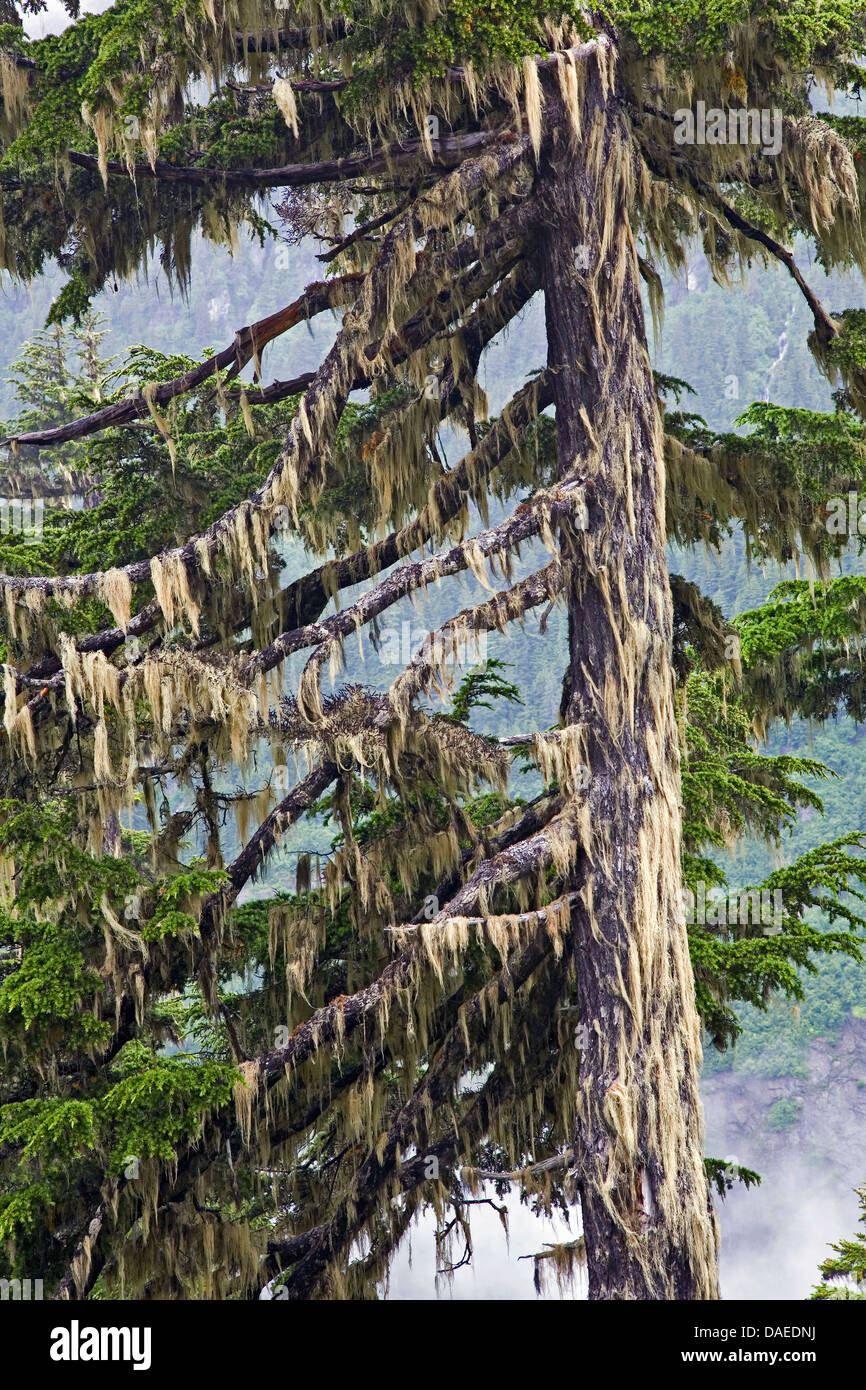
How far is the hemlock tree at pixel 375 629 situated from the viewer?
7.25m

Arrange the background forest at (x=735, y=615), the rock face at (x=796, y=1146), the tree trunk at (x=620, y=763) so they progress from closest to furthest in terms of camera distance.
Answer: the tree trunk at (x=620, y=763), the background forest at (x=735, y=615), the rock face at (x=796, y=1146)

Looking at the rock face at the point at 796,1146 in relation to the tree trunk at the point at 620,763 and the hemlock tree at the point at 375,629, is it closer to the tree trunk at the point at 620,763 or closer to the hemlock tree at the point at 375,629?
the hemlock tree at the point at 375,629

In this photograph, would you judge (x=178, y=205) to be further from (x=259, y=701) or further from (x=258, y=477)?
(x=259, y=701)

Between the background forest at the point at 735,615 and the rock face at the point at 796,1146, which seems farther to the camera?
the rock face at the point at 796,1146

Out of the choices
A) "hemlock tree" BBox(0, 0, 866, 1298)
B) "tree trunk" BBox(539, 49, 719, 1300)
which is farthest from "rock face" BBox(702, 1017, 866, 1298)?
"tree trunk" BBox(539, 49, 719, 1300)

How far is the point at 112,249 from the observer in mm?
8461

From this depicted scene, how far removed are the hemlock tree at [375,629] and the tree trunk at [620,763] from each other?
23 millimetres

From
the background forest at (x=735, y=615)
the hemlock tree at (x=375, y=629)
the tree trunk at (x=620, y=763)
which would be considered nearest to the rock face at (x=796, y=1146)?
the background forest at (x=735, y=615)

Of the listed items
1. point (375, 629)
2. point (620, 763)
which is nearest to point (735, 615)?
point (375, 629)

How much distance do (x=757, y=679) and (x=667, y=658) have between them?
510 cm

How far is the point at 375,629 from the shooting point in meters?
8.28

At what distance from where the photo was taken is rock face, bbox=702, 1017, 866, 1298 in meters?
95.3

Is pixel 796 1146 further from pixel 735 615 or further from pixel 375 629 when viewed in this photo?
pixel 375 629

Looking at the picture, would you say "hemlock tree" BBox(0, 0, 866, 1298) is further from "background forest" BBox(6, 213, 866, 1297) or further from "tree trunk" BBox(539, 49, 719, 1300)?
"background forest" BBox(6, 213, 866, 1297)
